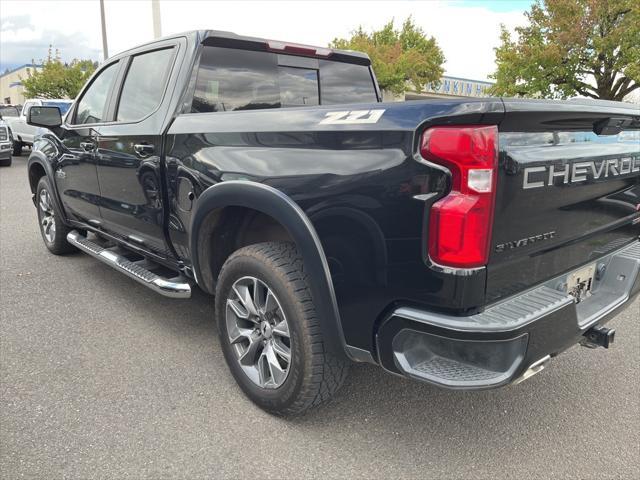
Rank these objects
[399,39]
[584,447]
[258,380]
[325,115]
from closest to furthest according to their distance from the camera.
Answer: [325,115], [584,447], [258,380], [399,39]

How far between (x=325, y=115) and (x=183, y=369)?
184cm

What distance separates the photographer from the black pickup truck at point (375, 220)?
5.79 ft

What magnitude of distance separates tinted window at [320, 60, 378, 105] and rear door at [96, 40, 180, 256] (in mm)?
1136

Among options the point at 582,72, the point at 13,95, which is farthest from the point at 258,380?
the point at 13,95

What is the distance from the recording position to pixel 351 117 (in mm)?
1999

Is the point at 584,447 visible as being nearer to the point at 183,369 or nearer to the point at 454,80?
the point at 183,369

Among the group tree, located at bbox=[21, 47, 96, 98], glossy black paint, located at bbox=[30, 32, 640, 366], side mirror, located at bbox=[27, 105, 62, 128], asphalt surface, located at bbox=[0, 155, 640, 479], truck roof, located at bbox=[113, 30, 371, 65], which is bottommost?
asphalt surface, located at bbox=[0, 155, 640, 479]

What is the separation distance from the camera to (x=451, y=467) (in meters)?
2.26

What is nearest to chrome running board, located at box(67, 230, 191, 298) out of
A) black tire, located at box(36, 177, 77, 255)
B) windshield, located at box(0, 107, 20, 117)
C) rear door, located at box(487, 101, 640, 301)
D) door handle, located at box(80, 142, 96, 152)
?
door handle, located at box(80, 142, 96, 152)

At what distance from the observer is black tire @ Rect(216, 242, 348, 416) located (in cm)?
223

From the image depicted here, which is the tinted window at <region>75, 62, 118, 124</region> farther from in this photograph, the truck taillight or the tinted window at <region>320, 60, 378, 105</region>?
the truck taillight

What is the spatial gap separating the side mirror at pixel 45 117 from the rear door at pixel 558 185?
4.06 meters

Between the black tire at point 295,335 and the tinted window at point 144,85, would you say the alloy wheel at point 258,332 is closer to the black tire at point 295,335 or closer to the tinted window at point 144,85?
the black tire at point 295,335

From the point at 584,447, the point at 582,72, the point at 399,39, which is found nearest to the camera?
the point at 584,447
